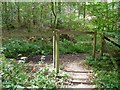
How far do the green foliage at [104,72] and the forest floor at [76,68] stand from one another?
0.09m

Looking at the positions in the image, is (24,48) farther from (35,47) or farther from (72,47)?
(72,47)

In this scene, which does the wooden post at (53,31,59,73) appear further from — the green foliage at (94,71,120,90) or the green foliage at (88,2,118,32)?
the green foliage at (88,2,118,32)

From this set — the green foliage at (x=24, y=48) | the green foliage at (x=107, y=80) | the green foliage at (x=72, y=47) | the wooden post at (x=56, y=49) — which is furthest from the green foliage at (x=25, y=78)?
the green foliage at (x=72, y=47)

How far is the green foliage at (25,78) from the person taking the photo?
99.4 inches

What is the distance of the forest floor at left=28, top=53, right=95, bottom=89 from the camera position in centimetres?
281

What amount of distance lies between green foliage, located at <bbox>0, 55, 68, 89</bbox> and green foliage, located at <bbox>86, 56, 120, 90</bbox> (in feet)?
1.57

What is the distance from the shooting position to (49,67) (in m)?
3.20

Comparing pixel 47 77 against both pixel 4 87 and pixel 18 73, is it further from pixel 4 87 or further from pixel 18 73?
pixel 4 87

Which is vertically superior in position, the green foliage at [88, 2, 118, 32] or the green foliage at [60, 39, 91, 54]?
the green foliage at [88, 2, 118, 32]

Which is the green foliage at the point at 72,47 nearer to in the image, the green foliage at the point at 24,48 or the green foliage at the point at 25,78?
the green foliage at the point at 24,48

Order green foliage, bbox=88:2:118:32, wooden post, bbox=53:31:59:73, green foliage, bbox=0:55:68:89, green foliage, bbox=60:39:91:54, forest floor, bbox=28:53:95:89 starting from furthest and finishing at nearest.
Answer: green foliage, bbox=60:39:91:54, green foliage, bbox=88:2:118:32, wooden post, bbox=53:31:59:73, forest floor, bbox=28:53:95:89, green foliage, bbox=0:55:68:89

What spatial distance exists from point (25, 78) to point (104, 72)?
1.13 m

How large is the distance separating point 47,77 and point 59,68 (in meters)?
0.46

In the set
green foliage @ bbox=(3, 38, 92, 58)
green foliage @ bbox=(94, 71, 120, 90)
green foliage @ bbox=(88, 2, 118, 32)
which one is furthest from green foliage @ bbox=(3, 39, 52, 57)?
green foliage @ bbox=(94, 71, 120, 90)
